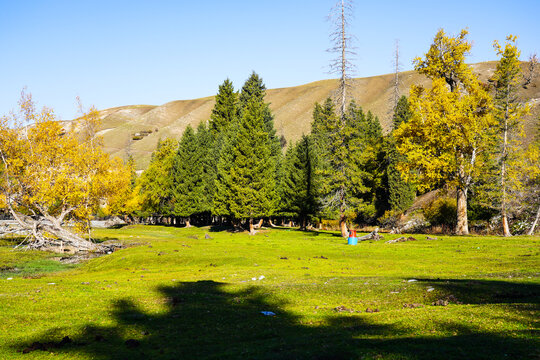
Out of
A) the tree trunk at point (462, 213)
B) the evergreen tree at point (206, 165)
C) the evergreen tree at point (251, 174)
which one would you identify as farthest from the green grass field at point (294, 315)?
the evergreen tree at point (206, 165)

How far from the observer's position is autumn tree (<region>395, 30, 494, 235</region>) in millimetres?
42531

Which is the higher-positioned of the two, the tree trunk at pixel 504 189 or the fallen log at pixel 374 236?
the tree trunk at pixel 504 189

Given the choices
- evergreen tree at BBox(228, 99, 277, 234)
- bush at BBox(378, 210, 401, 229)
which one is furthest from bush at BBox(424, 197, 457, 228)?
evergreen tree at BBox(228, 99, 277, 234)

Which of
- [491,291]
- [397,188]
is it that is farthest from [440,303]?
[397,188]

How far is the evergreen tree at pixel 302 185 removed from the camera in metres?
73.3

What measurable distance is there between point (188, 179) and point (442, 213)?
53095 millimetres

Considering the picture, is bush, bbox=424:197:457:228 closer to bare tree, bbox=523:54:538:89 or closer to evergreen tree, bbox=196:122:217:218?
evergreen tree, bbox=196:122:217:218

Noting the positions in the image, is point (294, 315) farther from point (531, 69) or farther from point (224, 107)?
point (531, 69)

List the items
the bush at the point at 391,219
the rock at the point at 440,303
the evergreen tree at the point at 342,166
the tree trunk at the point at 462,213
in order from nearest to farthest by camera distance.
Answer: the rock at the point at 440,303 < the tree trunk at the point at 462,213 < the evergreen tree at the point at 342,166 < the bush at the point at 391,219

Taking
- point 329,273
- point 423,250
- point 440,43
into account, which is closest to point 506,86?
point 440,43

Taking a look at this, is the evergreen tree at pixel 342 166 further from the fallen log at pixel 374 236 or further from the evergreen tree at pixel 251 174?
the evergreen tree at pixel 251 174

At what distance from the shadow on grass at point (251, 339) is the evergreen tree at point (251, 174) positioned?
163ft

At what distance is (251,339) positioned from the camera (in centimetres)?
1035

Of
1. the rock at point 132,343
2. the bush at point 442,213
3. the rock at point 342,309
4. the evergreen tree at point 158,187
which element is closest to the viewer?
the rock at point 132,343
